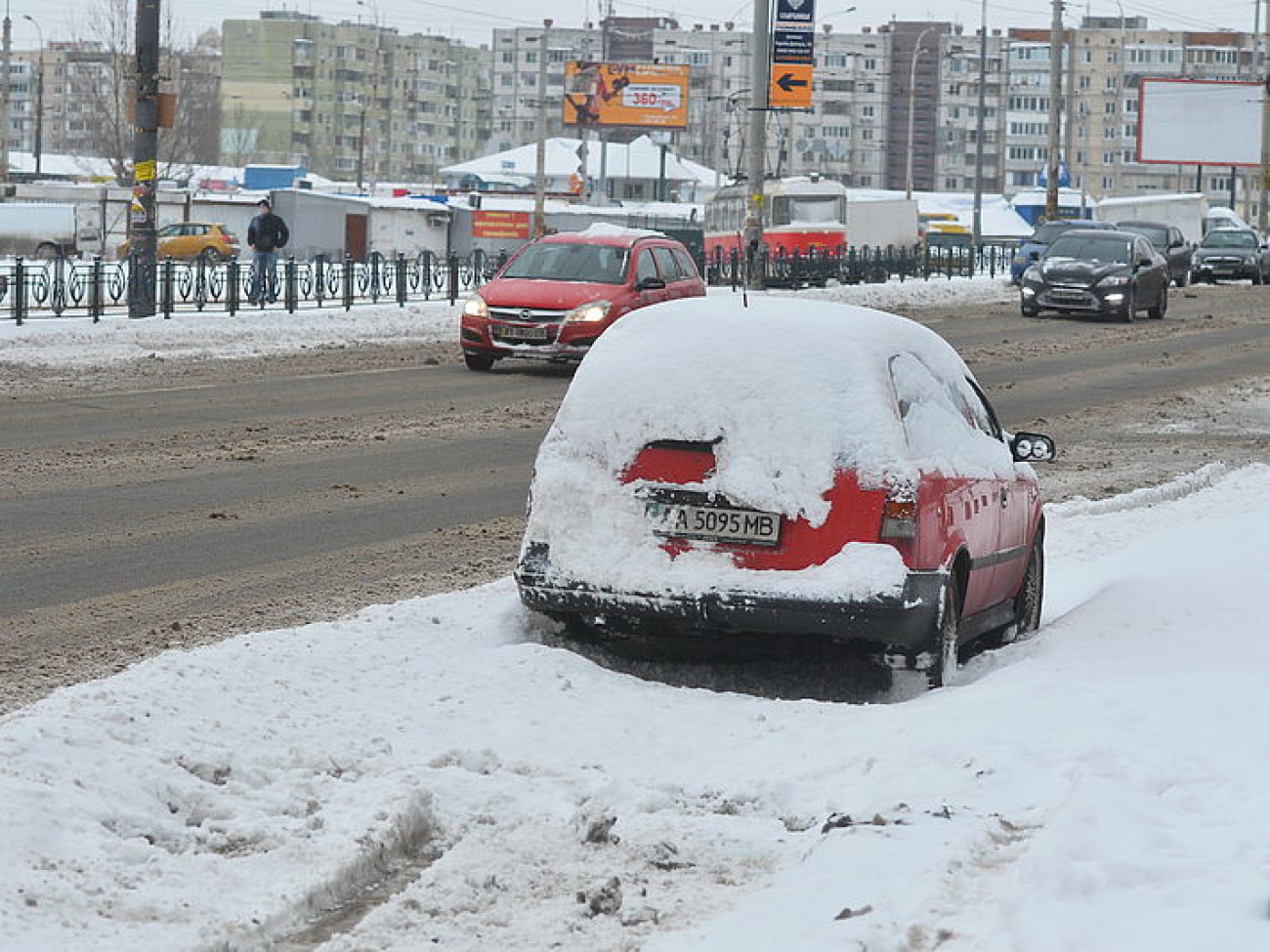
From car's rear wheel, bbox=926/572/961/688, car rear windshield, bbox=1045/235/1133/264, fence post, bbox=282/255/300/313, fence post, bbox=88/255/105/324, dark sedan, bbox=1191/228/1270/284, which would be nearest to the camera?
car's rear wheel, bbox=926/572/961/688

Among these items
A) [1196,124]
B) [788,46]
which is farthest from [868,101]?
[788,46]

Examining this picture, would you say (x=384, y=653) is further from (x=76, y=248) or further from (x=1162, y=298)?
(x=76, y=248)

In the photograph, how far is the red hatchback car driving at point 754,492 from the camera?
7.60 metres

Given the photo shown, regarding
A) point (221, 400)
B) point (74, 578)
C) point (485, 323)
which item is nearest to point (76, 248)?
point (485, 323)

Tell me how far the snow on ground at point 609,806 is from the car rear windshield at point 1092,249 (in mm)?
30220

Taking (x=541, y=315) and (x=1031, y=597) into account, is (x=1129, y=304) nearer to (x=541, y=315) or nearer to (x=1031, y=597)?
(x=541, y=315)

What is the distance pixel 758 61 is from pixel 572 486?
3190 centimetres

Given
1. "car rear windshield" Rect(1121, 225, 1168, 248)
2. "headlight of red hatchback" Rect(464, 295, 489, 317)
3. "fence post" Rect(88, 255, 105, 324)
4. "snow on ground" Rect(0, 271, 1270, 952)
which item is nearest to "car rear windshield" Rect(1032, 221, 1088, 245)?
"car rear windshield" Rect(1121, 225, 1168, 248)

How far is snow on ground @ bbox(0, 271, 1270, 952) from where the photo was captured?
4.85m

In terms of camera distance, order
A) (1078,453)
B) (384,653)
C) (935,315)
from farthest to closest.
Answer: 1. (935,315)
2. (1078,453)
3. (384,653)

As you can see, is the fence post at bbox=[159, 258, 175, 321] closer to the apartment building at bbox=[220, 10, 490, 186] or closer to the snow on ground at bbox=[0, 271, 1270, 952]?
the snow on ground at bbox=[0, 271, 1270, 952]

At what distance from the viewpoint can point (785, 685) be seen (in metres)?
8.16

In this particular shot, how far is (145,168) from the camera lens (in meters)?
29.4

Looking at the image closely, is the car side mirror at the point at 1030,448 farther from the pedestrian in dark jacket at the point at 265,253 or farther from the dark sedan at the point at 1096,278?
the dark sedan at the point at 1096,278
